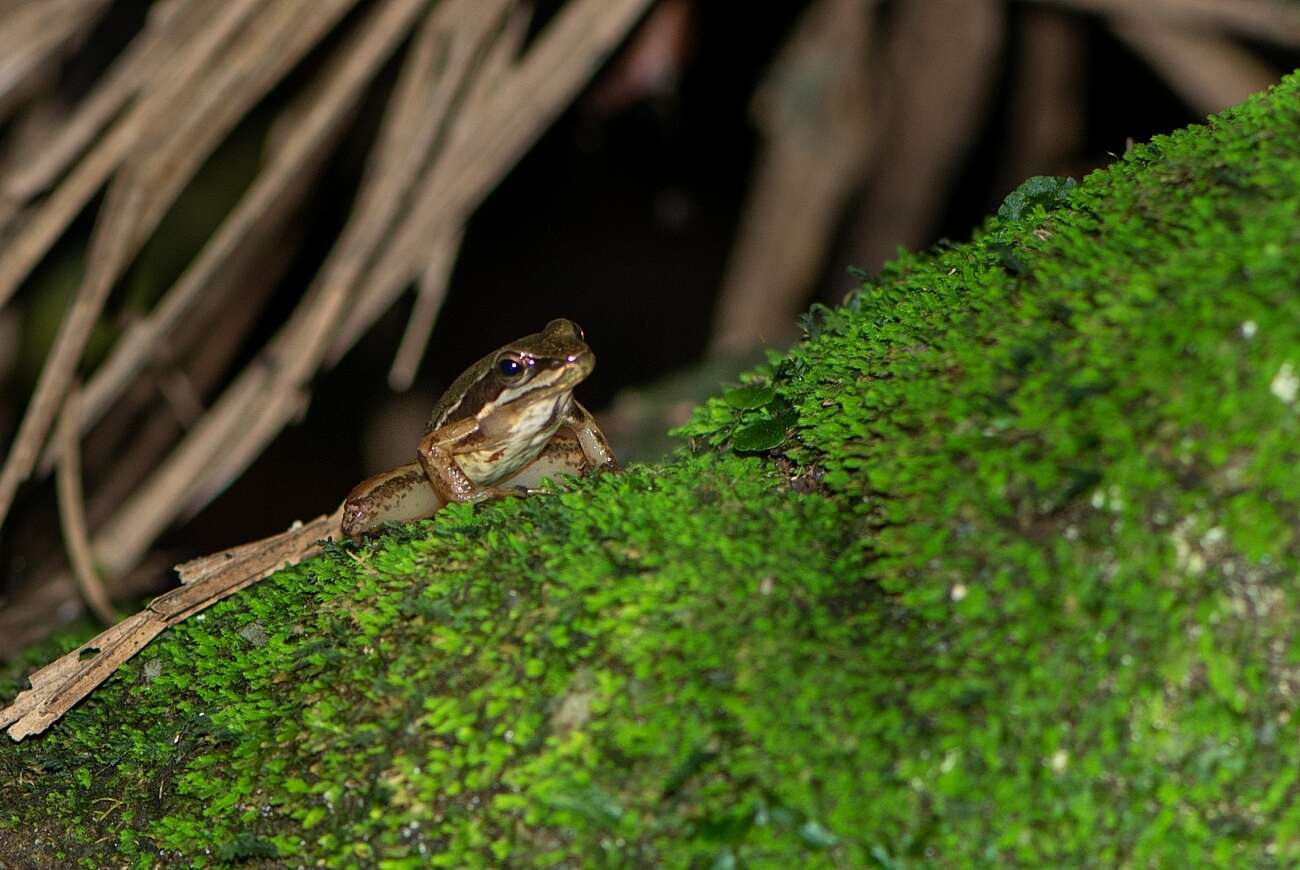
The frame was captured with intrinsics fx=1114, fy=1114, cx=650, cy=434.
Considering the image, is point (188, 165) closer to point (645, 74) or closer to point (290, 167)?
point (290, 167)

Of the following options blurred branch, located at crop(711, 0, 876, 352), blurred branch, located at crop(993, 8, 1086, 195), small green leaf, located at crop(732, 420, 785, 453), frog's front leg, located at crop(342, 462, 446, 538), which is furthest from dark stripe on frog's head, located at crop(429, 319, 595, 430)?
blurred branch, located at crop(993, 8, 1086, 195)

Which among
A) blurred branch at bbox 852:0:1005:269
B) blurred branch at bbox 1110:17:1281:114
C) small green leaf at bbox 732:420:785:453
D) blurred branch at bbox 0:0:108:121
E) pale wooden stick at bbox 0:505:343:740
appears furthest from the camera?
blurred branch at bbox 852:0:1005:269

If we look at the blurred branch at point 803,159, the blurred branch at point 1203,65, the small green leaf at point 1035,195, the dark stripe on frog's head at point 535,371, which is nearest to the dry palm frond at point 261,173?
the dark stripe on frog's head at point 535,371

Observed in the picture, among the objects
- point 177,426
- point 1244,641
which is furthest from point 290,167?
point 1244,641

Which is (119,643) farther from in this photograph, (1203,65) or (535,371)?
(1203,65)

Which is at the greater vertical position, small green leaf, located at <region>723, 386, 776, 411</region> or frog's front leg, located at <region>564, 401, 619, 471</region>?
small green leaf, located at <region>723, 386, 776, 411</region>

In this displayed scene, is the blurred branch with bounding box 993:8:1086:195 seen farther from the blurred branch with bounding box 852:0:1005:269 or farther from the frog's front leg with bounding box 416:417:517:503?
the frog's front leg with bounding box 416:417:517:503

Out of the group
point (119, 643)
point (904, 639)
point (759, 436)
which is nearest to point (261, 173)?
point (119, 643)

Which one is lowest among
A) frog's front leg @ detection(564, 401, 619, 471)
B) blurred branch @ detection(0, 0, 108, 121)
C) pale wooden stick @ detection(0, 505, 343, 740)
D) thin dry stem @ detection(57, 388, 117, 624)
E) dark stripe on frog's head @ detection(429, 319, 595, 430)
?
frog's front leg @ detection(564, 401, 619, 471)
